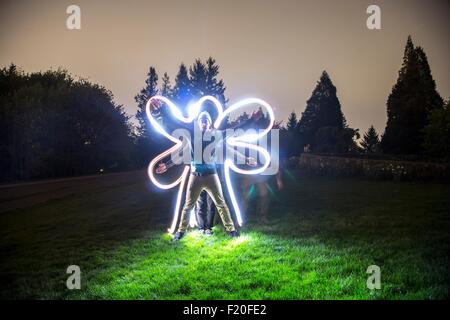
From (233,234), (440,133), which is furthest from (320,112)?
(233,234)

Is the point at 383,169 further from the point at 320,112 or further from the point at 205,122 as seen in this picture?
the point at 320,112

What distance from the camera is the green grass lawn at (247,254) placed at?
223 inches

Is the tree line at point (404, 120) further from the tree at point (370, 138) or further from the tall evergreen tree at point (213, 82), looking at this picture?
the tree at point (370, 138)

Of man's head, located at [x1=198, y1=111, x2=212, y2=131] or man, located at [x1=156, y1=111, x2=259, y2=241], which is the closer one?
man, located at [x1=156, y1=111, x2=259, y2=241]

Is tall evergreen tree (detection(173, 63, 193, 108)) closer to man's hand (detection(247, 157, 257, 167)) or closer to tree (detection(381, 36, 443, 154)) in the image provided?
tree (detection(381, 36, 443, 154))

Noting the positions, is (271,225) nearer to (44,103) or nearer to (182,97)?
(44,103)

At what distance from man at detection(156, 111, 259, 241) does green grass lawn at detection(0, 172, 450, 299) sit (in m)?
0.39

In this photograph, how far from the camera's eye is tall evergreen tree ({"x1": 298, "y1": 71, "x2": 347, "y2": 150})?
5872 centimetres

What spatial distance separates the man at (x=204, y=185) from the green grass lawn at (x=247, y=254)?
15.5 inches

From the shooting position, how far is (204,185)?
9.04m

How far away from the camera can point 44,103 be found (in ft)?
120

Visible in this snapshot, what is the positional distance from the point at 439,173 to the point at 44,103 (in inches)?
1367

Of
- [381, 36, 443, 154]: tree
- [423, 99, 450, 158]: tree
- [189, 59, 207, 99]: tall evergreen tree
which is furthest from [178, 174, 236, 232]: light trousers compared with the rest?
[189, 59, 207, 99]: tall evergreen tree

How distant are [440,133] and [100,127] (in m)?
34.9
